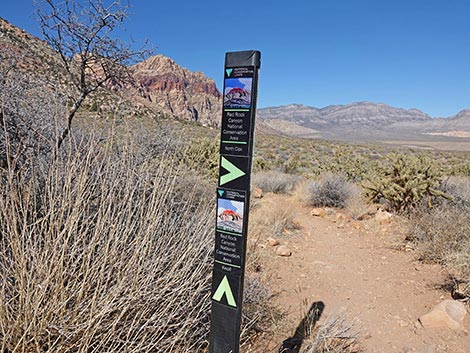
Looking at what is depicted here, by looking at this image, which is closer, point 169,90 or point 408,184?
point 169,90

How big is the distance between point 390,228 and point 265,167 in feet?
28.3

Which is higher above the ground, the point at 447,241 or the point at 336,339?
the point at 447,241

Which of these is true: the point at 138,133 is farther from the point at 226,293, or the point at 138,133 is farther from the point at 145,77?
the point at 226,293

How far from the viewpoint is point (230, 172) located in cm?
215

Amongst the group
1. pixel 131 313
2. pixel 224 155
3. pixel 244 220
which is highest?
pixel 224 155

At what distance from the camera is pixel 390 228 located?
7.32 m

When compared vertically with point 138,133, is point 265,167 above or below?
below

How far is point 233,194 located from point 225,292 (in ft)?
1.93

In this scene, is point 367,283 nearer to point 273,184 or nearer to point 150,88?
point 150,88

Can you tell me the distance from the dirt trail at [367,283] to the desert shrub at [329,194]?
1.67 meters

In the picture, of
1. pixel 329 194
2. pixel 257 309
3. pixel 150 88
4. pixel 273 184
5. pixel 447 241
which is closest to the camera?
pixel 257 309

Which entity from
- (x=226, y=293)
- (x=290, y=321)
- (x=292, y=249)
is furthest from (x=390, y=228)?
(x=226, y=293)

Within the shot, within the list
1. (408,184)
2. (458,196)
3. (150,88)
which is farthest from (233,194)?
(458,196)

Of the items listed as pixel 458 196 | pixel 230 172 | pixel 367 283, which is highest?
pixel 230 172
